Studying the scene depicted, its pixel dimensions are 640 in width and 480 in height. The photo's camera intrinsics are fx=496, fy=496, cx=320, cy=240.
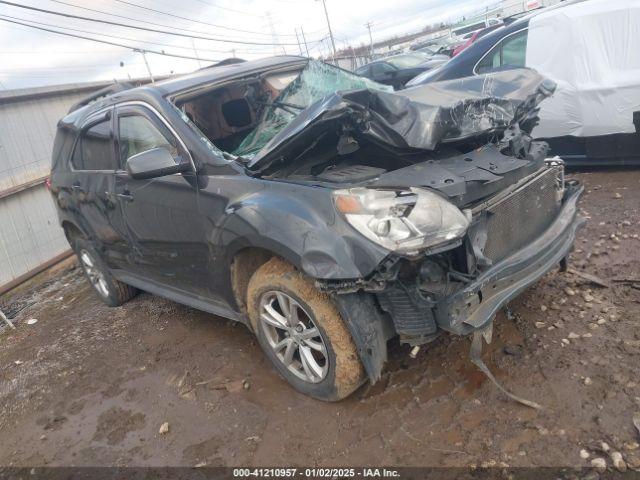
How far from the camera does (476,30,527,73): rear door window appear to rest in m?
5.41

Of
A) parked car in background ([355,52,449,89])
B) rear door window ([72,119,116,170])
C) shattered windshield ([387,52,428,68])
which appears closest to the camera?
rear door window ([72,119,116,170])

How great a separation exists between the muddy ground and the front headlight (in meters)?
1.00

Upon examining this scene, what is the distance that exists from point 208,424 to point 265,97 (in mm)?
2417

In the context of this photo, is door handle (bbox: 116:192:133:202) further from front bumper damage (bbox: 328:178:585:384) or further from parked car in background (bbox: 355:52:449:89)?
parked car in background (bbox: 355:52:449:89)

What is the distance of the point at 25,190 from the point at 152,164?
582 cm

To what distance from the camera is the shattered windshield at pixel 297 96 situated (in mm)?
3523

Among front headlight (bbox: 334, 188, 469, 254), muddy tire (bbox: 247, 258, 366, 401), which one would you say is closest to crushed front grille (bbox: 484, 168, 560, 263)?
front headlight (bbox: 334, 188, 469, 254)

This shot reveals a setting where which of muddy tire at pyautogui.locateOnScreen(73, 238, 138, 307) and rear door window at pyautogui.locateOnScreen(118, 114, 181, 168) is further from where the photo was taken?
muddy tire at pyautogui.locateOnScreen(73, 238, 138, 307)

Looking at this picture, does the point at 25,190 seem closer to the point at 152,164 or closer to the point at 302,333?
the point at 152,164

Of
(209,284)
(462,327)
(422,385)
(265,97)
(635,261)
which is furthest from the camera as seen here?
(265,97)

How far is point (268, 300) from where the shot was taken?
9.62 ft

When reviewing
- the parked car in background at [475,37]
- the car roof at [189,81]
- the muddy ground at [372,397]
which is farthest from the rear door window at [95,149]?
the parked car in background at [475,37]

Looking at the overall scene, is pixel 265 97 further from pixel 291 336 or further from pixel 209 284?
pixel 291 336

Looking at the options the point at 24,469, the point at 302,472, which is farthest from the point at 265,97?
the point at 24,469
